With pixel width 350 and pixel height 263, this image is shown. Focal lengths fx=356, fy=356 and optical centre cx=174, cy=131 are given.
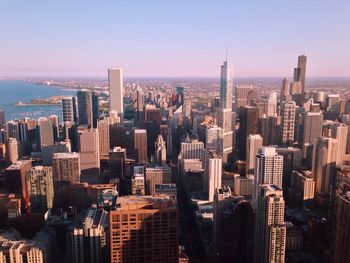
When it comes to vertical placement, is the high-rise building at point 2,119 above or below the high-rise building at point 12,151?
above

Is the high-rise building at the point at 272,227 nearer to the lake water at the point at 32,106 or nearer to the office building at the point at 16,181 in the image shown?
the office building at the point at 16,181

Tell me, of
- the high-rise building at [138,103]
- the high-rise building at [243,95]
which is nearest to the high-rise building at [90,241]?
the high-rise building at [243,95]

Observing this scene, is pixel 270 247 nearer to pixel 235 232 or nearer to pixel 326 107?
pixel 235 232

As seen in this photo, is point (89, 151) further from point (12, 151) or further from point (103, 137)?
point (12, 151)

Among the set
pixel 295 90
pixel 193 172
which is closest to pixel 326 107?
pixel 295 90

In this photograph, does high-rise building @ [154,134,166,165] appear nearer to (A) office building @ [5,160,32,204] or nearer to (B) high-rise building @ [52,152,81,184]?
(B) high-rise building @ [52,152,81,184]

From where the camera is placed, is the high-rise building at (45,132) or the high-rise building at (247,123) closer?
the high-rise building at (247,123)

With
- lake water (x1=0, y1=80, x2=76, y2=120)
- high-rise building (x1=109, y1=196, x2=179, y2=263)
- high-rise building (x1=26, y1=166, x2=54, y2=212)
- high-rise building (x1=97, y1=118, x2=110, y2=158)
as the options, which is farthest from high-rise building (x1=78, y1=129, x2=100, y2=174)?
high-rise building (x1=109, y1=196, x2=179, y2=263)
